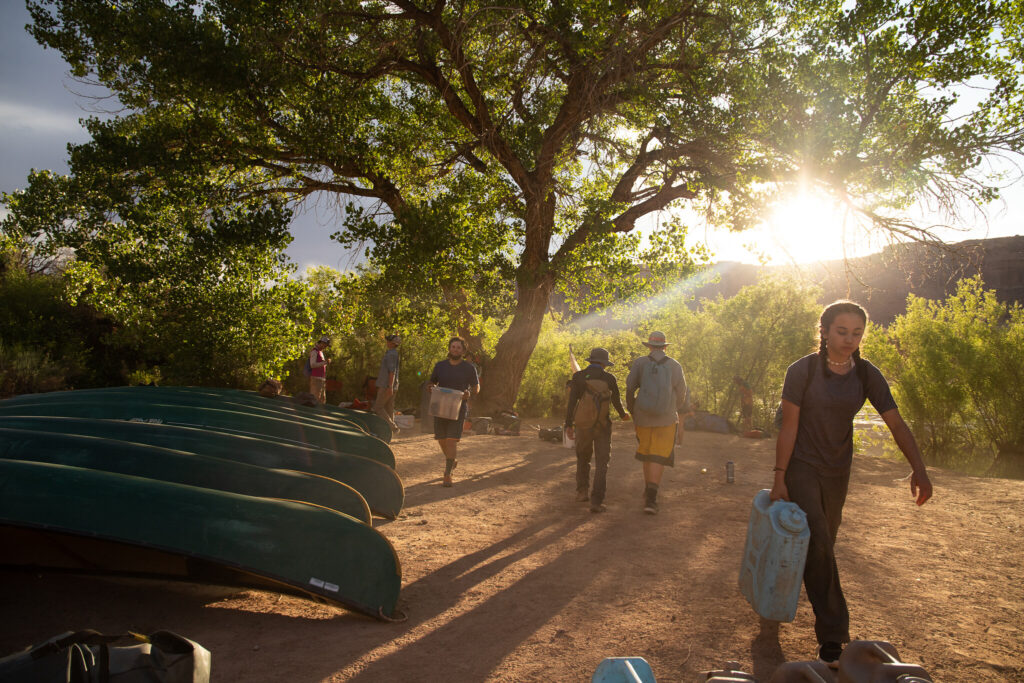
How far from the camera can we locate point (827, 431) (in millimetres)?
3486

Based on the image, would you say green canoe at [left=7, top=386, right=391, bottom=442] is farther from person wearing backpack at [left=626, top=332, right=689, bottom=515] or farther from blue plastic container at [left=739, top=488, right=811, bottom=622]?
blue plastic container at [left=739, top=488, right=811, bottom=622]

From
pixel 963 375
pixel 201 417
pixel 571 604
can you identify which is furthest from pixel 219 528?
pixel 963 375

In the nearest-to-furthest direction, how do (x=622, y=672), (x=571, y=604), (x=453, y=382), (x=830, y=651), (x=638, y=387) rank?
(x=622, y=672) < (x=830, y=651) < (x=571, y=604) < (x=638, y=387) < (x=453, y=382)

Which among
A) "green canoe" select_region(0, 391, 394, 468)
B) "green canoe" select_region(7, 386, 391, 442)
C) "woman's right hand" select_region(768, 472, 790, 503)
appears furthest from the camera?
"green canoe" select_region(7, 386, 391, 442)

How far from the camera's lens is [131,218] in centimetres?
1195

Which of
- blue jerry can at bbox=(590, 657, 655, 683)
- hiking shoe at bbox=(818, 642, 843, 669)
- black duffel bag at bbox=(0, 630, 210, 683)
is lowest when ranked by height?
hiking shoe at bbox=(818, 642, 843, 669)

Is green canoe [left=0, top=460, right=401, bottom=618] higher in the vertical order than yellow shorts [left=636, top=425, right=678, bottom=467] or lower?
lower

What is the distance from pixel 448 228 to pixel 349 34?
4.26 metres

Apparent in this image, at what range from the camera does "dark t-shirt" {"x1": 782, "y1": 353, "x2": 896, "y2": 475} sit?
3.48 metres

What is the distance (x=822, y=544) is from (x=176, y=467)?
4066 millimetres

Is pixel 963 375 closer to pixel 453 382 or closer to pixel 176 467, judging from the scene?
pixel 453 382

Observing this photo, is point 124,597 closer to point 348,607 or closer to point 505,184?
point 348,607

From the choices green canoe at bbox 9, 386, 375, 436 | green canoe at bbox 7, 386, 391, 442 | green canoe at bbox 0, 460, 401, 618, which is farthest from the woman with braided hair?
green canoe at bbox 7, 386, 391, 442

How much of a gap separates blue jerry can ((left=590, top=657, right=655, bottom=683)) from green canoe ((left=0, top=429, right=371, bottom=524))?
270 centimetres
